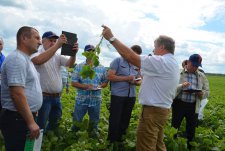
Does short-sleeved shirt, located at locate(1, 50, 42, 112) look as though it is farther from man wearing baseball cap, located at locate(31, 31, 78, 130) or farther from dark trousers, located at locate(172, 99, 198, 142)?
dark trousers, located at locate(172, 99, 198, 142)

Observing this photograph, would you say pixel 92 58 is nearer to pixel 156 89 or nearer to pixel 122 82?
pixel 156 89

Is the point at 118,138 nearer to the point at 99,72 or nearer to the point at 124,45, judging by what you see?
the point at 99,72

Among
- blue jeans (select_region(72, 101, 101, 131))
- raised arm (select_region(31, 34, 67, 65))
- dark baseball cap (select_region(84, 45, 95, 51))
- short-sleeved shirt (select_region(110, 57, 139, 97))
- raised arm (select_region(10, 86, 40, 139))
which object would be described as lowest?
blue jeans (select_region(72, 101, 101, 131))

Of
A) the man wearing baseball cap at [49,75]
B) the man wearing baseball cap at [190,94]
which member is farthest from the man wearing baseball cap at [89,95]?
the man wearing baseball cap at [190,94]

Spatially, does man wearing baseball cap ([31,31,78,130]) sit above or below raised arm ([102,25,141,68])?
below

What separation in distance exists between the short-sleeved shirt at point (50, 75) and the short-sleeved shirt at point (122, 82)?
101cm

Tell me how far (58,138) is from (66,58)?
1.51 meters

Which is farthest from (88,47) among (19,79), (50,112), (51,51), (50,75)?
(19,79)

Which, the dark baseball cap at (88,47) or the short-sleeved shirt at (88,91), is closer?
the dark baseball cap at (88,47)

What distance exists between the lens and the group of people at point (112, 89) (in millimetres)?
3863

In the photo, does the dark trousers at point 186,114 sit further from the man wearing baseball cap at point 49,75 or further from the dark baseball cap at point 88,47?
the man wearing baseball cap at point 49,75

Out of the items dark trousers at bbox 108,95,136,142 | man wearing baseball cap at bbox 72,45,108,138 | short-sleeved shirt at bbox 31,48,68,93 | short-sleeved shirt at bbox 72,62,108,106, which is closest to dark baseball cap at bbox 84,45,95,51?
man wearing baseball cap at bbox 72,45,108,138

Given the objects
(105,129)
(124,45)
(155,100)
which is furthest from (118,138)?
(124,45)

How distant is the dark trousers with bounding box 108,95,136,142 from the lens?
6.39 metres
